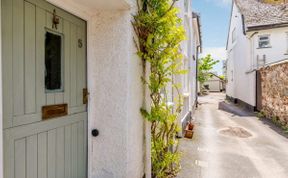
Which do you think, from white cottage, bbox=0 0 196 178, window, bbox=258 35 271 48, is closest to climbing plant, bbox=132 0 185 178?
white cottage, bbox=0 0 196 178

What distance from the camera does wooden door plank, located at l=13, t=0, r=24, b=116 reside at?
190cm

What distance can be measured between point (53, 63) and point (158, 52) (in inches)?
65.7

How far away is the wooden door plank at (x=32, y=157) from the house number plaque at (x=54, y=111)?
0.76 ft

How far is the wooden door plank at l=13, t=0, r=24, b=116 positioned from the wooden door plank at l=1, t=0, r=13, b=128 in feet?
0.12

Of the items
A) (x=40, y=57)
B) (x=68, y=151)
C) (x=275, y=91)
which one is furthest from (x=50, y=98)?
(x=275, y=91)

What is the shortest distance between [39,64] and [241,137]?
25.7 feet

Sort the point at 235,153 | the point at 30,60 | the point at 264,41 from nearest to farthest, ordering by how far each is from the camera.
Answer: the point at 30,60 → the point at 235,153 → the point at 264,41

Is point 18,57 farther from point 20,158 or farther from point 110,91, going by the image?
point 110,91

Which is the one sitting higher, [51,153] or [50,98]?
[50,98]

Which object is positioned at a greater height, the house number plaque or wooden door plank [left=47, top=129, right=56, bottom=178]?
the house number plaque

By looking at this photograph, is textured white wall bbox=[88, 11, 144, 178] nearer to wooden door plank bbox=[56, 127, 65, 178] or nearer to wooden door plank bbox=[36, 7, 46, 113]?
wooden door plank bbox=[56, 127, 65, 178]

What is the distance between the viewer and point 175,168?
15.6 ft

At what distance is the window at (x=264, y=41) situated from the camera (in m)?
16.1

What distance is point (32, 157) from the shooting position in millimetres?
2062
